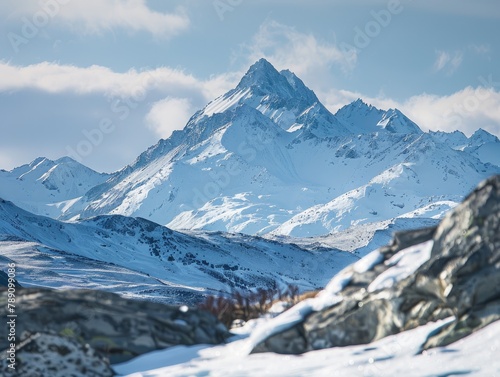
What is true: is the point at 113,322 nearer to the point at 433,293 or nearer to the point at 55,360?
the point at 55,360

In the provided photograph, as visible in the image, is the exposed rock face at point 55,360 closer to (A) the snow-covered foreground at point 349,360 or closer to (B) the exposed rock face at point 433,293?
(A) the snow-covered foreground at point 349,360

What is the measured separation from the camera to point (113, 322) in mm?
14523

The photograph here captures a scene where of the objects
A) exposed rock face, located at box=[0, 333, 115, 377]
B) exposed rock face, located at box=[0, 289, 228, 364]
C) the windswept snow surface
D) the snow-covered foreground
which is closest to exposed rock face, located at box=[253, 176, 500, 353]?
the windswept snow surface

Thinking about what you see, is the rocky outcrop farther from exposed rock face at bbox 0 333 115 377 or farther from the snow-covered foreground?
exposed rock face at bbox 0 333 115 377

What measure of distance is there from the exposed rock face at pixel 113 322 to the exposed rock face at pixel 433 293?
1.93m

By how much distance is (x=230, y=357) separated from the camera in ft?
44.0

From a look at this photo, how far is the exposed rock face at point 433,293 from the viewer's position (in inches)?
477

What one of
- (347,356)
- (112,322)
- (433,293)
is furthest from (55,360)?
(433,293)

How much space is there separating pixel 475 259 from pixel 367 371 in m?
2.59

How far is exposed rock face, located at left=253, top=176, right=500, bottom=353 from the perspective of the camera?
39.8ft

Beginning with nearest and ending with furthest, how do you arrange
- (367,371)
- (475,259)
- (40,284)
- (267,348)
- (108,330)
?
1. (367,371)
2. (475,259)
3. (267,348)
4. (108,330)
5. (40,284)

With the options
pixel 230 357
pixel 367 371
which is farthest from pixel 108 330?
pixel 367 371

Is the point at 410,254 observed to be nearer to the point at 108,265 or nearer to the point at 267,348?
the point at 267,348

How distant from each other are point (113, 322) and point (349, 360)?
4.73 metres
